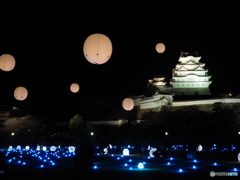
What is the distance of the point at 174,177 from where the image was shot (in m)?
7.57

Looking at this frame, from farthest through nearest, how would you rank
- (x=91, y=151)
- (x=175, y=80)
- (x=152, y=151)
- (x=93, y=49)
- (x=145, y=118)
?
1. (x=175, y=80)
2. (x=145, y=118)
3. (x=152, y=151)
4. (x=93, y=49)
5. (x=91, y=151)

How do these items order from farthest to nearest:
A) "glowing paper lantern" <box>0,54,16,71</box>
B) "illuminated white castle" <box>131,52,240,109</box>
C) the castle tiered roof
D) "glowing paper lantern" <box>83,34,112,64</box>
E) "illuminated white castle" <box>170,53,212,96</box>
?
1. the castle tiered roof
2. "illuminated white castle" <box>170,53,212,96</box>
3. "illuminated white castle" <box>131,52,240,109</box>
4. "glowing paper lantern" <box>0,54,16,71</box>
5. "glowing paper lantern" <box>83,34,112,64</box>

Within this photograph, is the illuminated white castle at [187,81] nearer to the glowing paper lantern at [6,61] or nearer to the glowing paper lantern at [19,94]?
the glowing paper lantern at [19,94]

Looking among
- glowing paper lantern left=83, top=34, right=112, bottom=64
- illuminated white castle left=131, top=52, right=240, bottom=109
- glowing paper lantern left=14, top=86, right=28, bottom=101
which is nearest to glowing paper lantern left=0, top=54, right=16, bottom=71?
glowing paper lantern left=14, top=86, right=28, bottom=101

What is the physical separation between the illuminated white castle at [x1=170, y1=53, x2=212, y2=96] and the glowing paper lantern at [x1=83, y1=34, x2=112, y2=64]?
46.5 metres

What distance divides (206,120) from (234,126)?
9.21 feet

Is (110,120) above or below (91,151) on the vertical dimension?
above

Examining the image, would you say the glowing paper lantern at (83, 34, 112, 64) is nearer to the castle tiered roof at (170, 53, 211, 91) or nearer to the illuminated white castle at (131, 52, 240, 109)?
the illuminated white castle at (131, 52, 240, 109)

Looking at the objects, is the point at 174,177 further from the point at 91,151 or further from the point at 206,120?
the point at 206,120

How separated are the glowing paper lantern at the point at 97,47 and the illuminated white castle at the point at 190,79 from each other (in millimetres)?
46479

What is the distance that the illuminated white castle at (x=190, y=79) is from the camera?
56062 millimetres

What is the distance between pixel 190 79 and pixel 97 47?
4889 cm

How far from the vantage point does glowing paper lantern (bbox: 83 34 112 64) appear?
967cm

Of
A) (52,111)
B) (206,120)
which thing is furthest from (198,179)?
(52,111)
